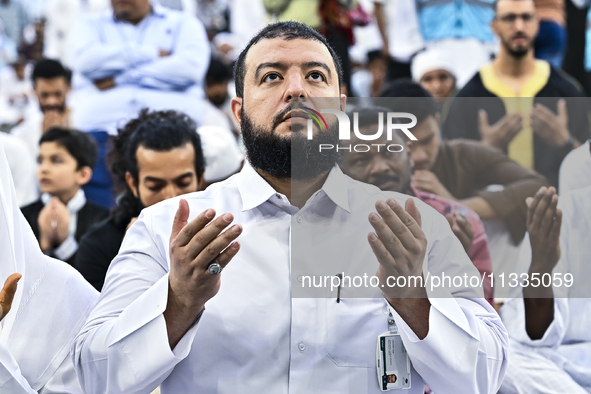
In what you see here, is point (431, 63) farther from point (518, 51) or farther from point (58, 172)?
point (58, 172)

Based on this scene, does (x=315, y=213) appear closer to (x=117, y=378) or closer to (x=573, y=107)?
(x=117, y=378)

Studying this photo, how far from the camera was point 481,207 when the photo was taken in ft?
7.06

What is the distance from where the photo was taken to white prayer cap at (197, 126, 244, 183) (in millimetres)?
3348

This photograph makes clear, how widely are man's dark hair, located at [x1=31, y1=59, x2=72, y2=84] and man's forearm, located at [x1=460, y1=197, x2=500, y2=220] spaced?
3765mm

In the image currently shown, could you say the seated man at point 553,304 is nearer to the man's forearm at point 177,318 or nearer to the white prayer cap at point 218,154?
the man's forearm at point 177,318

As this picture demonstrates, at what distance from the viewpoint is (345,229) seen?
1.99 metres

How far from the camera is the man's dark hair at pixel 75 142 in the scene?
3.84 metres

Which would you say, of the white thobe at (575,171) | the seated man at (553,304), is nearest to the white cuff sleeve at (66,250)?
the seated man at (553,304)

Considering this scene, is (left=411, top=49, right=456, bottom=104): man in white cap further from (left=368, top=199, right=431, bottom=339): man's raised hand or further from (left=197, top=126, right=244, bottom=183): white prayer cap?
(left=368, top=199, right=431, bottom=339): man's raised hand

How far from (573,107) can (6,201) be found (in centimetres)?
181

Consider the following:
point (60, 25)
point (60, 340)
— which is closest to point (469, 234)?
point (60, 340)

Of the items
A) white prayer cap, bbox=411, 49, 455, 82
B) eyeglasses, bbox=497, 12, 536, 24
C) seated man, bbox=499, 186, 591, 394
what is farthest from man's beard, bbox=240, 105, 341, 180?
white prayer cap, bbox=411, 49, 455, 82

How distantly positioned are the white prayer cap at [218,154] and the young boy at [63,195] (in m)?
0.67

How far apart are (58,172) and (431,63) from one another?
2597mm
